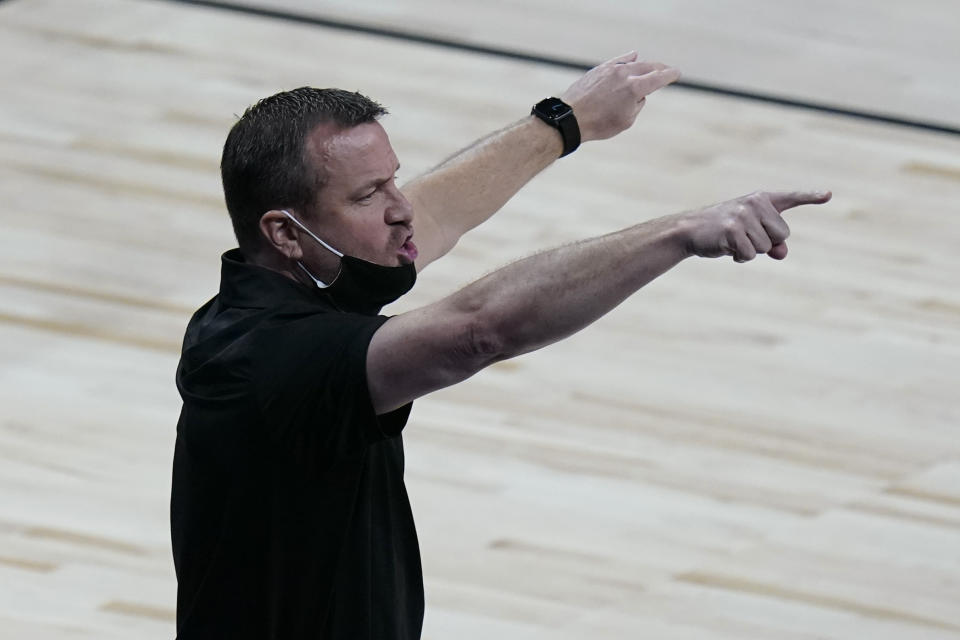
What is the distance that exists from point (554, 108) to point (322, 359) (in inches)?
28.1

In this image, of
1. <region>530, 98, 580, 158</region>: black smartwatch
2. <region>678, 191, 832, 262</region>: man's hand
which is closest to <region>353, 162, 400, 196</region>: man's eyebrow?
<region>678, 191, 832, 262</region>: man's hand

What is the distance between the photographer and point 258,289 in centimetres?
180

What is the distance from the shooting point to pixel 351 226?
1.83 meters

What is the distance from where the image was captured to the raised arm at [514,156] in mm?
2289

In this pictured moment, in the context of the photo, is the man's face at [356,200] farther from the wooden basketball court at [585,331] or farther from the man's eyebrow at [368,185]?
the wooden basketball court at [585,331]

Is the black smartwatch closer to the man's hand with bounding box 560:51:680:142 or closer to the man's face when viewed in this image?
the man's hand with bounding box 560:51:680:142

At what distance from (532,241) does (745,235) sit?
8.30 feet

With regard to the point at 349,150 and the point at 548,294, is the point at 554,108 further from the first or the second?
the point at 548,294

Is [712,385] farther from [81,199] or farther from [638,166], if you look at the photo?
[81,199]

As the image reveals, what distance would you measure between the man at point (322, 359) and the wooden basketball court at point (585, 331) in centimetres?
110

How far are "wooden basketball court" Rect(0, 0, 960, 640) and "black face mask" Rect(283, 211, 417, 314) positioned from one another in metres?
1.17

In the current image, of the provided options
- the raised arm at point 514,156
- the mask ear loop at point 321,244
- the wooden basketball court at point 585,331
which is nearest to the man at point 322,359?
the mask ear loop at point 321,244

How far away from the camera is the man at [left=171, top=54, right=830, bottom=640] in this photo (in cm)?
165

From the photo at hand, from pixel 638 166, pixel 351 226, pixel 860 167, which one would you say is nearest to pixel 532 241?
pixel 638 166
